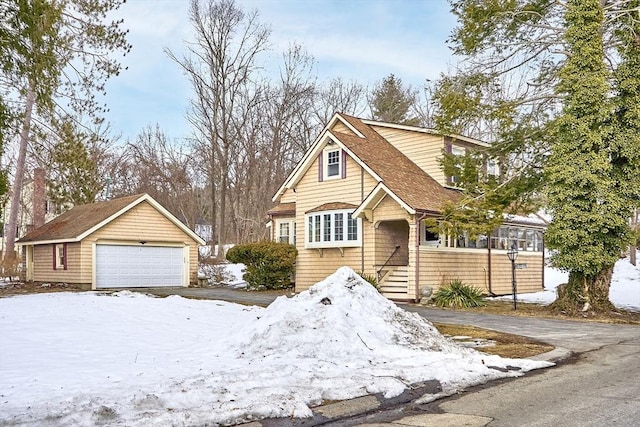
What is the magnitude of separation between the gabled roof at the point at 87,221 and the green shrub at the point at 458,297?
14499 mm

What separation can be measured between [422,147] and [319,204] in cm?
513

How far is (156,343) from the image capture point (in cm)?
972

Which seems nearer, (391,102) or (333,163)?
(333,163)

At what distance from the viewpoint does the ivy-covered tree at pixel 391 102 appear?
1961 inches

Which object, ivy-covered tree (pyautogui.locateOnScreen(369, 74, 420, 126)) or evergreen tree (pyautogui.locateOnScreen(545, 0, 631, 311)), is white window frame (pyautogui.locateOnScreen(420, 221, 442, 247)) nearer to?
evergreen tree (pyautogui.locateOnScreen(545, 0, 631, 311))

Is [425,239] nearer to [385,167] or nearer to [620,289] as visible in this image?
[385,167]

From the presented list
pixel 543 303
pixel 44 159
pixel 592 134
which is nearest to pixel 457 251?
A: pixel 543 303

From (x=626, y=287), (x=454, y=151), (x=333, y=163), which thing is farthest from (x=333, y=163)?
(x=626, y=287)

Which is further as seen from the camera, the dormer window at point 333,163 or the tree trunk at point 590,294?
the dormer window at point 333,163

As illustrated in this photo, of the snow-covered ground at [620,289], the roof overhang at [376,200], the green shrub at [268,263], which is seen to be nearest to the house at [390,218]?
the roof overhang at [376,200]

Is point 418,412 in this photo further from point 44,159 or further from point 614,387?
point 44,159

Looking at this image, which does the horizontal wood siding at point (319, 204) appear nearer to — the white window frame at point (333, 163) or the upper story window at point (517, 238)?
the white window frame at point (333, 163)

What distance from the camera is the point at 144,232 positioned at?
28156 millimetres

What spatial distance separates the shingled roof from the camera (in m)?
21.1
